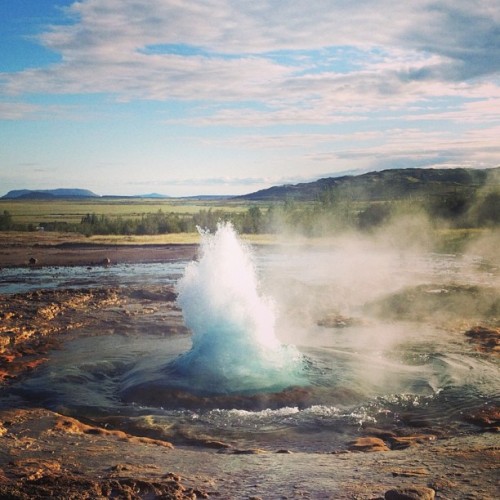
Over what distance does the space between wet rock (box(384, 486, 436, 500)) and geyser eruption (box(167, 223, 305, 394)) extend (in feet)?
12.9

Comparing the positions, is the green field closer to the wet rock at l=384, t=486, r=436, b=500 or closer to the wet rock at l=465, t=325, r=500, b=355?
the wet rock at l=465, t=325, r=500, b=355

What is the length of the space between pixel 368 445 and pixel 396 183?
127108 millimetres

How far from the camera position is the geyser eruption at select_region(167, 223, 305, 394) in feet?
30.3

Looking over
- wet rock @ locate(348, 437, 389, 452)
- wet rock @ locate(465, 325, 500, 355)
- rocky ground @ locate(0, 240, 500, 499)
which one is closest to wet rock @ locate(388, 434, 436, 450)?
rocky ground @ locate(0, 240, 500, 499)

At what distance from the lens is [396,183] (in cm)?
12925

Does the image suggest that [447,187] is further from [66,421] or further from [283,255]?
[66,421]

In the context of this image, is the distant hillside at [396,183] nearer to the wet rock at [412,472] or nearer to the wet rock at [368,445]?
the wet rock at [368,445]

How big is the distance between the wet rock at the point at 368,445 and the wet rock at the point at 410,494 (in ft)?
5.50

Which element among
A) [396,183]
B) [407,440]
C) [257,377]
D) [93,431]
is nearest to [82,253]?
[257,377]

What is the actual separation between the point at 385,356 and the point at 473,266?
16718 mm

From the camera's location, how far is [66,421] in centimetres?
770

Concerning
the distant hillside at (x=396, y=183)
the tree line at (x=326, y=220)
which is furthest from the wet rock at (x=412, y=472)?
the distant hillside at (x=396, y=183)

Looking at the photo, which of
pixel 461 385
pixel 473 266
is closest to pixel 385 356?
pixel 461 385

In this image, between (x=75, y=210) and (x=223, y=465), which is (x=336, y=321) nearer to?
(x=223, y=465)
